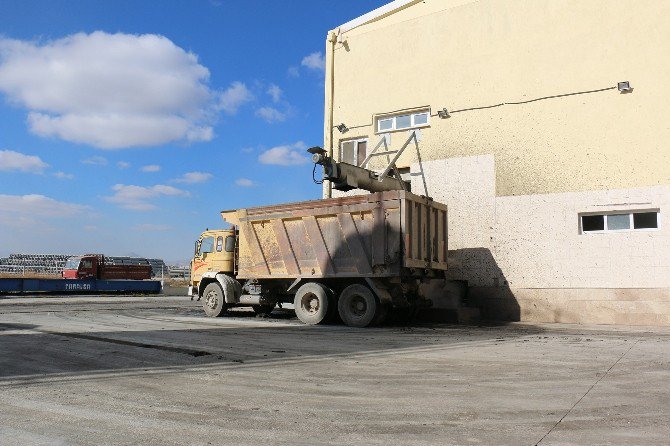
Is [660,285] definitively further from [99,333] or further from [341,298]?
[99,333]

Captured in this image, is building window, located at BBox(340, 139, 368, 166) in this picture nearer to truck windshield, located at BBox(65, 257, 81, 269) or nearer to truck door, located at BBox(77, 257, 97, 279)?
truck door, located at BBox(77, 257, 97, 279)

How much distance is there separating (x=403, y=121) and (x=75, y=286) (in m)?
23.3

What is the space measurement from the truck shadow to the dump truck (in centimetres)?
100

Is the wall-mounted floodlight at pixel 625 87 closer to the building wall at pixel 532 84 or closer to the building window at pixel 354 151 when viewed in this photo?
the building wall at pixel 532 84

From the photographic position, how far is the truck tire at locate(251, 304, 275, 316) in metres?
16.3

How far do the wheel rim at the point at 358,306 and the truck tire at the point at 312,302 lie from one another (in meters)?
0.70

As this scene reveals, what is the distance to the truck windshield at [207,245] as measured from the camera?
17361 mm

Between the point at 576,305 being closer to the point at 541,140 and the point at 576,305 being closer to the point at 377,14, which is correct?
the point at 541,140

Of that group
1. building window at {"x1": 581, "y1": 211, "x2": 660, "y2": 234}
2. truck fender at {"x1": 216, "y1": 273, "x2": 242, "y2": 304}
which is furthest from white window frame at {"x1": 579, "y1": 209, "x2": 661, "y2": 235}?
truck fender at {"x1": 216, "y1": 273, "x2": 242, "y2": 304}

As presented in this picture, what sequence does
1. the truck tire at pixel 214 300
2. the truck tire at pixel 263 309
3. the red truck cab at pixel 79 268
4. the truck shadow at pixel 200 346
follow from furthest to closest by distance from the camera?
the red truck cab at pixel 79 268 → the truck tire at pixel 214 300 → the truck tire at pixel 263 309 → the truck shadow at pixel 200 346

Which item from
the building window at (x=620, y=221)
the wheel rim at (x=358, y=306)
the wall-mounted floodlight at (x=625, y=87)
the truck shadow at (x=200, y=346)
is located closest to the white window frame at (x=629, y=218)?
the building window at (x=620, y=221)

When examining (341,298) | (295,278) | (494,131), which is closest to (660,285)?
(494,131)

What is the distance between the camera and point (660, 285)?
1382 centimetres

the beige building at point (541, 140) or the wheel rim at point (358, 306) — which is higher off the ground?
the beige building at point (541, 140)
